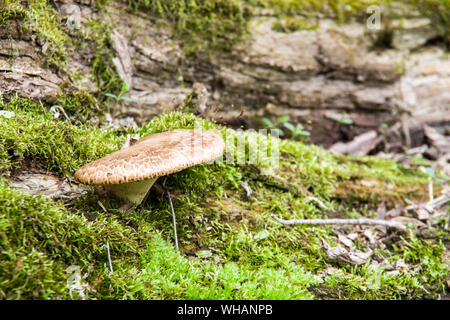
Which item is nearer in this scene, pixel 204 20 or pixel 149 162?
pixel 149 162

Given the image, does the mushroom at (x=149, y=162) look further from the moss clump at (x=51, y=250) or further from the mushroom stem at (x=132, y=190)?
the moss clump at (x=51, y=250)

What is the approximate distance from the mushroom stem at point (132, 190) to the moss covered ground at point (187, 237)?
121mm

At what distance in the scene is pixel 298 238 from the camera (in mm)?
3451

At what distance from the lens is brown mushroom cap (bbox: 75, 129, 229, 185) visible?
244cm

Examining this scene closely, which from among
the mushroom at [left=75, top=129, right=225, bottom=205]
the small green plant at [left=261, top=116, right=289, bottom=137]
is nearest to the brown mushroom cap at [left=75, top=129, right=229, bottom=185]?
the mushroom at [left=75, top=129, right=225, bottom=205]

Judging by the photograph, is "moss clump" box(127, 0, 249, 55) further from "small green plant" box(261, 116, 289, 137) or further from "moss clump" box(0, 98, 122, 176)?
"moss clump" box(0, 98, 122, 176)

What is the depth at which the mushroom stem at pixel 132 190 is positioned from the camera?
2942 mm

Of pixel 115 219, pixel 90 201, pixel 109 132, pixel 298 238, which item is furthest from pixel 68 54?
pixel 298 238

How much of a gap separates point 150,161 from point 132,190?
63cm

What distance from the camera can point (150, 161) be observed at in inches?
98.8

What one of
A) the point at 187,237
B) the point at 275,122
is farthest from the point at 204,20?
the point at 187,237

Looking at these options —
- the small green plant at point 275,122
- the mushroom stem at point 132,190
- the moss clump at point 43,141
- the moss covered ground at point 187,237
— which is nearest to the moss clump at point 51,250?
the moss covered ground at point 187,237

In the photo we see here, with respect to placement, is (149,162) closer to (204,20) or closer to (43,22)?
(43,22)

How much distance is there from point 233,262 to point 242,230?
0.43m
